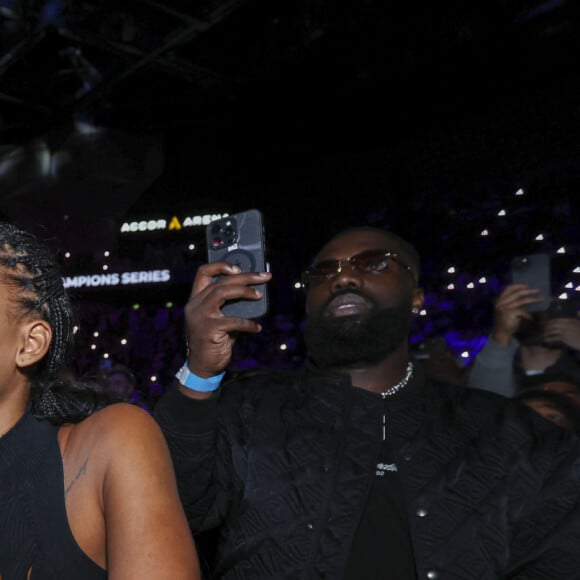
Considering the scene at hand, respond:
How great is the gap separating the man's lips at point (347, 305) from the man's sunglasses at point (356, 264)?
0.36ft

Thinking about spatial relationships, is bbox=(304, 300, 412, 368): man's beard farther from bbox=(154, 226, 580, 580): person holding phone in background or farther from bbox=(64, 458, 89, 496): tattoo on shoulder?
bbox=(64, 458, 89, 496): tattoo on shoulder

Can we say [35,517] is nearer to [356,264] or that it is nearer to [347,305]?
[347,305]

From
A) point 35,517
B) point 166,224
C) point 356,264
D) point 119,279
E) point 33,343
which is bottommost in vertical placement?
point 35,517

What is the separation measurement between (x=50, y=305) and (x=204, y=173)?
27.1ft

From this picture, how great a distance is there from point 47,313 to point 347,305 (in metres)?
1.16

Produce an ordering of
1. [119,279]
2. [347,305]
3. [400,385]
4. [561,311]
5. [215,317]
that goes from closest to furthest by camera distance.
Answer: [215,317] < [400,385] < [347,305] < [561,311] < [119,279]

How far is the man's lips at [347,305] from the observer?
237 cm

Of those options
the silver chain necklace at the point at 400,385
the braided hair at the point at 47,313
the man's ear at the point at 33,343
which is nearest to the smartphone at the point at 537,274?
the silver chain necklace at the point at 400,385

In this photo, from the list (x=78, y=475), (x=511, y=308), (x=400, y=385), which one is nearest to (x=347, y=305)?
(x=400, y=385)

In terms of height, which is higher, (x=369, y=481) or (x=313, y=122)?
(x=313, y=122)

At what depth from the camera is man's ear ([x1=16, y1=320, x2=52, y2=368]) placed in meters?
1.45

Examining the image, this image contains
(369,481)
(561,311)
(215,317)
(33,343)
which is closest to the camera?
(33,343)

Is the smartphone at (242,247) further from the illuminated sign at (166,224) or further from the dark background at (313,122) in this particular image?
the illuminated sign at (166,224)

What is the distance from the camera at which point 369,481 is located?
1933 mm
